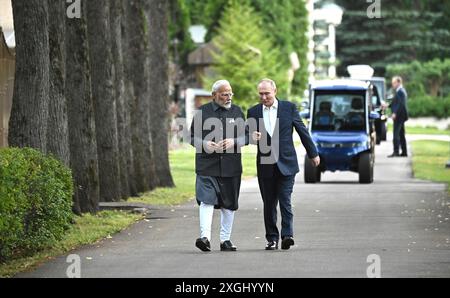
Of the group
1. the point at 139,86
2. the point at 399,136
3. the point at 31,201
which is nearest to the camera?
the point at 31,201

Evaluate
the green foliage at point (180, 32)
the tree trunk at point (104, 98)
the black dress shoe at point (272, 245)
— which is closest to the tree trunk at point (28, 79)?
the black dress shoe at point (272, 245)

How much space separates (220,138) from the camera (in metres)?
17.8

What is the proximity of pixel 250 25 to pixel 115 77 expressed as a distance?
42.0 meters

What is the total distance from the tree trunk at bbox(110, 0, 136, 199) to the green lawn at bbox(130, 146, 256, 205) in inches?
18.8

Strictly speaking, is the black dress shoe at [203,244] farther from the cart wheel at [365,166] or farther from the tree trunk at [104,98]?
the cart wheel at [365,166]

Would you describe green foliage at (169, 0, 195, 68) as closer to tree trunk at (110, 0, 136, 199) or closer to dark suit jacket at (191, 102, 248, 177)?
tree trunk at (110, 0, 136, 199)

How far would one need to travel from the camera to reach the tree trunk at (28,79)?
20047 mm

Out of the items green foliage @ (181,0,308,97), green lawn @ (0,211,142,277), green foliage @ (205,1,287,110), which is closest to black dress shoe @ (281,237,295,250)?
green lawn @ (0,211,142,277)

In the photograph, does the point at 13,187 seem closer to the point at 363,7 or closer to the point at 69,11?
the point at 69,11

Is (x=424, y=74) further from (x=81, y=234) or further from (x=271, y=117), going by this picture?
(x=271, y=117)

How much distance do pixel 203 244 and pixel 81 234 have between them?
299cm

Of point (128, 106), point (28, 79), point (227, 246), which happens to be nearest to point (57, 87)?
point (28, 79)

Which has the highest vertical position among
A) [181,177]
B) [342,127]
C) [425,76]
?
[425,76]
